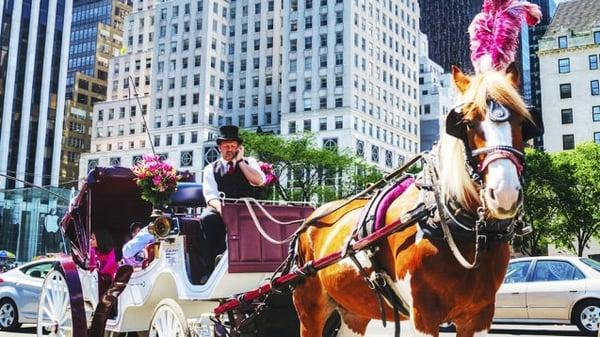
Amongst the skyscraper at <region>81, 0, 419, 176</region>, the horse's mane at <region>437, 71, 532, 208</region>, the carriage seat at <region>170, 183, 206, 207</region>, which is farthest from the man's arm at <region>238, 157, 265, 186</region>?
the skyscraper at <region>81, 0, 419, 176</region>

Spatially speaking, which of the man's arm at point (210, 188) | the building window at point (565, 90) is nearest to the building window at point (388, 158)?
the building window at point (565, 90)

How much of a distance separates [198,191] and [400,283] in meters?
4.39

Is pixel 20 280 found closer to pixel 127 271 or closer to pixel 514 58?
pixel 127 271

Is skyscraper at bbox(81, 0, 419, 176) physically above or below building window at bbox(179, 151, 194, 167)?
above

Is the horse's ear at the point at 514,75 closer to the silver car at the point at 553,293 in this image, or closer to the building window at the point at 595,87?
the silver car at the point at 553,293

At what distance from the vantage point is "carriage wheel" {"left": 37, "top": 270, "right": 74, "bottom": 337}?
7.51 meters

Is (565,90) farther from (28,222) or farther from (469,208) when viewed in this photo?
(469,208)

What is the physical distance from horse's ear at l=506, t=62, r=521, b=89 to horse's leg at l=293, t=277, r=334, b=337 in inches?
94.8

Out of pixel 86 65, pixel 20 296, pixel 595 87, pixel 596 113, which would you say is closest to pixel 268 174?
pixel 20 296

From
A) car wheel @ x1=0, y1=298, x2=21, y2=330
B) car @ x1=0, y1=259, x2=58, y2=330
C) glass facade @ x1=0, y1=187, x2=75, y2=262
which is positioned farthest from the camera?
glass facade @ x1=0, y1=187, x2=75, y2=262

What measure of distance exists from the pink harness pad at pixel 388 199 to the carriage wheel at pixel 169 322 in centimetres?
232

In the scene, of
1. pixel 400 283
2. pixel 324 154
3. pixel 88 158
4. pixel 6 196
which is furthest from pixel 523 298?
pixel 88 158

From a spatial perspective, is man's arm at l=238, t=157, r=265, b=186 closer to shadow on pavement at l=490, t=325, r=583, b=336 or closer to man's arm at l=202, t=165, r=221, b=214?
man's arm at l=202, t=165, r=221, b=214

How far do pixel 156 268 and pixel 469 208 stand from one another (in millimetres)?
4317
